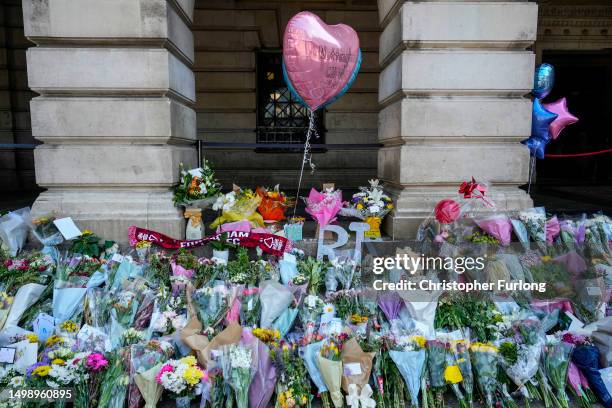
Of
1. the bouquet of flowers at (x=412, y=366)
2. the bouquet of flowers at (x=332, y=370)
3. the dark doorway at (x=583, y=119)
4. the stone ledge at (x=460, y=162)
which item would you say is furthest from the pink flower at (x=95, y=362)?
the dark doorway at (x=583, y=119)

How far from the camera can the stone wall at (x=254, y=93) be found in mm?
10461

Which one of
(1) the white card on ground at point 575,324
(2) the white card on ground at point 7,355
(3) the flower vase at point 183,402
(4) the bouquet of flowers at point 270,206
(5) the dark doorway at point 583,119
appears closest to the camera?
(3) the flower vase at point 183,402

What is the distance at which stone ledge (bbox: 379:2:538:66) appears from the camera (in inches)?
206

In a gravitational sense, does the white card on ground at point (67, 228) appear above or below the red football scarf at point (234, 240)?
above

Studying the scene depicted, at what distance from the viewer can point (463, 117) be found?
543 centimetres

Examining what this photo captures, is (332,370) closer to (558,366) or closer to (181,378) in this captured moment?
(181,378)

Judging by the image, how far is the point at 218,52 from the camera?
10641mm

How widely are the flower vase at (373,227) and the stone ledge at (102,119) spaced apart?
8.71 feet

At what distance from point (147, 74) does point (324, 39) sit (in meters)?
2.11

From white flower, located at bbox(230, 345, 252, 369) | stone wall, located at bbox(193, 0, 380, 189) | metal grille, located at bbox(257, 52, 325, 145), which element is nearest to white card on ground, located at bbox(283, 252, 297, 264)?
white flower, located at bbox(230, 345, 252, 369)

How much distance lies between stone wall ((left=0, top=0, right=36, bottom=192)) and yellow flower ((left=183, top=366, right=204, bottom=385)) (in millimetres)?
10576

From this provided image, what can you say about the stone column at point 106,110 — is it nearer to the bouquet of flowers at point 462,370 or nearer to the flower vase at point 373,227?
the flower vase at point 373,227

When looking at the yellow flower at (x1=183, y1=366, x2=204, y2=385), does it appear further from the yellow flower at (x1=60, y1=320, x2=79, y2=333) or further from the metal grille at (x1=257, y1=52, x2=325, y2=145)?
the metal grille at (x1=257, y1=52, x2=325, y2=145)

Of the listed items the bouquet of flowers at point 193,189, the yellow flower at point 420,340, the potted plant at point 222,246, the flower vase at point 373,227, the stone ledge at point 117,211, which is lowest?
the yellow flower at point 420,340
